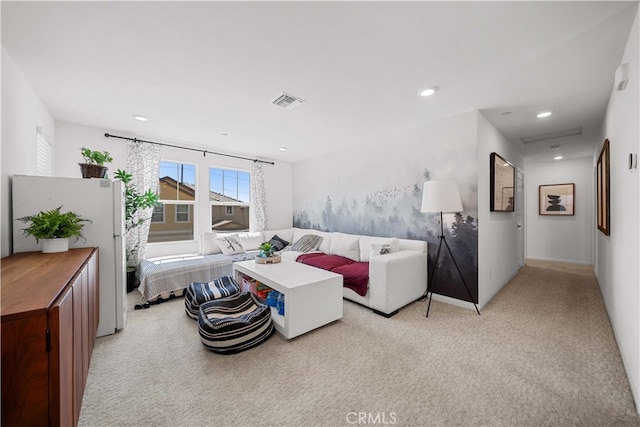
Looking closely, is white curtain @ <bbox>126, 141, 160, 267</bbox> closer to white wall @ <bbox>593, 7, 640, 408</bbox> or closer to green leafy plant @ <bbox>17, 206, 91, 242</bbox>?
green leafy plant @ <bbox>17, 206, 91, 242</bbox>

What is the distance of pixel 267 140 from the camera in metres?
4.27

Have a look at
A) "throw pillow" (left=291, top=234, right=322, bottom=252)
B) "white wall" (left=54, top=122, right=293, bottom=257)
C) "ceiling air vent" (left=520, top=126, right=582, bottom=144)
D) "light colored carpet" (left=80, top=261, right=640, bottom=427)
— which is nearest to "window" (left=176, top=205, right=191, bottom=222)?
"white wall" (left=54, top=122, right=293, bottom=257)

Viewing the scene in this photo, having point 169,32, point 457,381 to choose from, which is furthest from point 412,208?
point 169,32

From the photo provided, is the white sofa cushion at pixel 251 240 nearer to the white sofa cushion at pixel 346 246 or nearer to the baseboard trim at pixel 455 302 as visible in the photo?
the white sofa cushion at pixel 346 246

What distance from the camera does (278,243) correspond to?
5.11 m

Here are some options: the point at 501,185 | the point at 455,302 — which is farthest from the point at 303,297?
the point at 501,185

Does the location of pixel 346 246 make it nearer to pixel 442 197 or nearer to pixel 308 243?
pixel 308 243

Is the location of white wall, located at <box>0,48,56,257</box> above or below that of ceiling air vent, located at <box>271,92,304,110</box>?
below

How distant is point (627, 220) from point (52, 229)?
4.34 m

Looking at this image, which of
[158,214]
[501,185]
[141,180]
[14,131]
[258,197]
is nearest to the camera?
[14,131]

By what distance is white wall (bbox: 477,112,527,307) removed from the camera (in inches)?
123

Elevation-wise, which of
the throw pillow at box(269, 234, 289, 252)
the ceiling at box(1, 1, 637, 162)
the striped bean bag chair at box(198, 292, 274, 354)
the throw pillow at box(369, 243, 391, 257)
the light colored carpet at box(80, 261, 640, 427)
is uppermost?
the ceiling at box(1, 1, 637, 162)

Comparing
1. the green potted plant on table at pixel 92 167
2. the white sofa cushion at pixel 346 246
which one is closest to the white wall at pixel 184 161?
the green potted plant on table at pixel 92 167

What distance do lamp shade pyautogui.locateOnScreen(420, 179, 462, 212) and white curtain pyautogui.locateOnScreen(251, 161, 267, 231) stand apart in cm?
358
